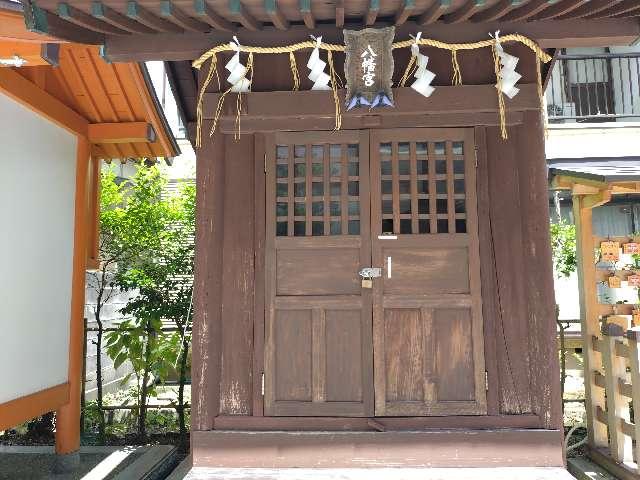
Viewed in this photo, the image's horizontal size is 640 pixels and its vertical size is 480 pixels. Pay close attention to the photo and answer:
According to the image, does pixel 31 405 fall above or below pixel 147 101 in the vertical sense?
below

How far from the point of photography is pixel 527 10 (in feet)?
12.7

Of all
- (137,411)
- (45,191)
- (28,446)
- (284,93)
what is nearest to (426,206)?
(284,93)

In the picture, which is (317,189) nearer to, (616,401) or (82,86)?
(82,86)

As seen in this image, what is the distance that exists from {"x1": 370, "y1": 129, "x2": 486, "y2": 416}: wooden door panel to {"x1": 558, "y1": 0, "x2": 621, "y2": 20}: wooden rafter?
1183 millimetres

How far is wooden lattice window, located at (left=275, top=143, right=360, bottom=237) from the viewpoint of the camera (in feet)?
13.9

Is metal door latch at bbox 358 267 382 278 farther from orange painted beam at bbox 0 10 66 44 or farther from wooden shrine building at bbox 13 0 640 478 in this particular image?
orange painted beam at bbox 0 10 66 44

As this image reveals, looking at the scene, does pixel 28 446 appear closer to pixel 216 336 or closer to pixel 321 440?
pixel 216 336

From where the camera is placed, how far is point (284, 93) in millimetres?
4223

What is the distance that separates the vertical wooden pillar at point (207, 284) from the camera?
13.3 feet

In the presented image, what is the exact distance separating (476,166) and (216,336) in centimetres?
256

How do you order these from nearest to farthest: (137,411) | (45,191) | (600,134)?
(45,191), (137,411), (600,134)

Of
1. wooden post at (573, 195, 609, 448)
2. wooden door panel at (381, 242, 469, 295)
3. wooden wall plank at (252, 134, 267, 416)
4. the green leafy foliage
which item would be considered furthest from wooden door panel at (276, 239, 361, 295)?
the green leafy foliage

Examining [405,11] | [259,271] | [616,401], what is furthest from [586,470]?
[405,11]

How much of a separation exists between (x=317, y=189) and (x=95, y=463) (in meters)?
4.63
